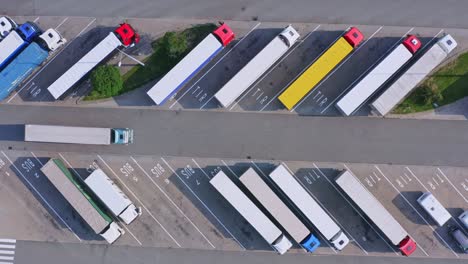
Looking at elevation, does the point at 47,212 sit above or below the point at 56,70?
below

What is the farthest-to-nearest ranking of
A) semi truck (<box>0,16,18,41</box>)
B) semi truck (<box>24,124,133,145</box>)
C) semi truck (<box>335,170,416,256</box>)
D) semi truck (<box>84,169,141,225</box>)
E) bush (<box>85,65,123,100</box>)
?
1. semi truck (<box>0,16,18,41</box>)
2. semi truck (<box>24,124,133,145</box>)
3. semi truck (<box>84,169,141,225</box>)
4. semi truck (<box>335,170,416,256</box>)
5. bush (<box>85,65,123,100</box>)

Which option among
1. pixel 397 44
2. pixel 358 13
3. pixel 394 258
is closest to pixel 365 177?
pixel 394 258

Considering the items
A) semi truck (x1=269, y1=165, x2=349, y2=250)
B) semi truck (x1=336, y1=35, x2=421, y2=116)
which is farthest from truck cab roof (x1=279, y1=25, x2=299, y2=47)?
semi truck (x1=269, y1=165, x2=349, y2=250)

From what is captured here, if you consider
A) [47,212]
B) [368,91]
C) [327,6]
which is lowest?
[368,91]

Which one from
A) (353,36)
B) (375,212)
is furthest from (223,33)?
(375,212)

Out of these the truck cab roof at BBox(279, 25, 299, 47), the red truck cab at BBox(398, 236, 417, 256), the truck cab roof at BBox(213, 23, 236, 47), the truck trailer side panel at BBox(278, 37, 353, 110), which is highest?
the truck cab roof at BBox(213, 23, 236, 47)

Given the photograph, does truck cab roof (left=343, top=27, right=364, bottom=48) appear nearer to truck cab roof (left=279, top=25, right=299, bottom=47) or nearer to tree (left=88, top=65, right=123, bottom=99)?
truck cab roof (left=279, top=25, right=299, bottom=47)

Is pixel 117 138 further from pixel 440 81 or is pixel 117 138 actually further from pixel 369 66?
pixel 440 81
